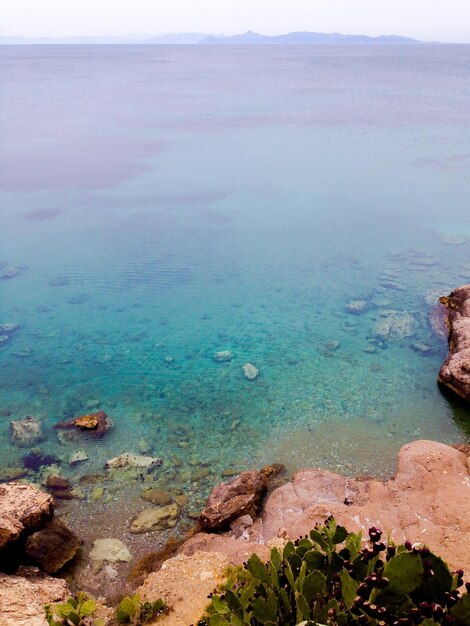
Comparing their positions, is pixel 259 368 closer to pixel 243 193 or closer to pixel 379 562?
pixel 379 562

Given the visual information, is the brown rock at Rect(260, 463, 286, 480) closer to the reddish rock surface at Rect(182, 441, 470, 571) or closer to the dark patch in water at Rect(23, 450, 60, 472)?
the reddish rock surface at Rect(182, 441, 470, 571)

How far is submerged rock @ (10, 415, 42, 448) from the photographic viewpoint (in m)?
14.1

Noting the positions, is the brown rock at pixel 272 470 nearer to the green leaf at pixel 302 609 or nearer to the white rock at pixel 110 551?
the white rock at pixel 110 551

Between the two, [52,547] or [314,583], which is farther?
[52,547]

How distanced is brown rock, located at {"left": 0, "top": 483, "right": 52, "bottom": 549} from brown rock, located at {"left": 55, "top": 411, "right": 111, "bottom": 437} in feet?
10.1

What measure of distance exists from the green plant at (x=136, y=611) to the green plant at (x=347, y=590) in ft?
6.56

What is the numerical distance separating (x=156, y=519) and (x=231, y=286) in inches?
524

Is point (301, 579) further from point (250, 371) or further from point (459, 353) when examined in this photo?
point (459, 353)

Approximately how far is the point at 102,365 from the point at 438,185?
28100 mm

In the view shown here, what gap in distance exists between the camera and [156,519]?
1159cm

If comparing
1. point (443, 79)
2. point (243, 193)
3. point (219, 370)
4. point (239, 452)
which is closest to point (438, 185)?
point (243, 193)

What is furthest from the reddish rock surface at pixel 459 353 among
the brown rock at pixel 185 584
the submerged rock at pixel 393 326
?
the brown rock at pixel 185 584

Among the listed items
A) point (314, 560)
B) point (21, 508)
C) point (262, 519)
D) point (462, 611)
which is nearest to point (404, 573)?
point (462, 611)

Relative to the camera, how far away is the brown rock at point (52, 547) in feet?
33.5
